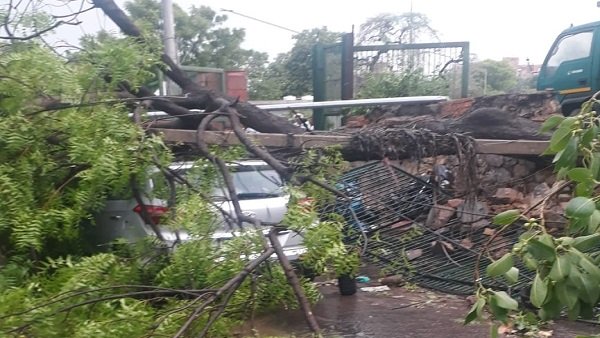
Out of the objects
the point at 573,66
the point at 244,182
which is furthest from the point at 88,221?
the point at 573,66

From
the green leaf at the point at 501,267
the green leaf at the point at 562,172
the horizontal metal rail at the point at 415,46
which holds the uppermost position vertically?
the horizontal metal rail at the point at 415,46

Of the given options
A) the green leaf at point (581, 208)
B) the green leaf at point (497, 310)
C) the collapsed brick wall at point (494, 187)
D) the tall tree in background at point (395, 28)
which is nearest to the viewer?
the green leaf at point (581, 208)

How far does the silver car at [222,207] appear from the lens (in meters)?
5.25

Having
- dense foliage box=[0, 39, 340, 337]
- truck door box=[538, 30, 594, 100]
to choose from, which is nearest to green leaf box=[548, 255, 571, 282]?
dense foliage box=[0, 39, 340, 337]

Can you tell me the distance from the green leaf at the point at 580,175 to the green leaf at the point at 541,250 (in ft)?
0.82

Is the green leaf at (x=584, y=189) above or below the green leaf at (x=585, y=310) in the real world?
above

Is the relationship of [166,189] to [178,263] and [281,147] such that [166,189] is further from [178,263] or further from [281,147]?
[281,147]

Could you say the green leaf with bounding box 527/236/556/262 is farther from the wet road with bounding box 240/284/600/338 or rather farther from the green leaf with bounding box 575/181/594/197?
the wet road with bounding box 240/284/600/338

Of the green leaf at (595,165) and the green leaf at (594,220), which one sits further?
the green leaf at (595,165)

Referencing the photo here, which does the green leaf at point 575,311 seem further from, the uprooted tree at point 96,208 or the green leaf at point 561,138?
the uprooted tree at point 96,208

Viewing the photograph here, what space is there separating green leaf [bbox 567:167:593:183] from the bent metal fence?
3.84 metres

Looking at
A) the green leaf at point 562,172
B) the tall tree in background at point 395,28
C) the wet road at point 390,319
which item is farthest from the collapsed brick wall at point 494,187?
the tall tree in background at point 395,28

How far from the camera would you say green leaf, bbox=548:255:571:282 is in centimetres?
239

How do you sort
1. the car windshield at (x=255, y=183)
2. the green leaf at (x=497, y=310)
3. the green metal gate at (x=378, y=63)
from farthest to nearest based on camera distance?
the green metal gate at (x=378, y=63) → the car windshield at (x=255, y=183) → the green leaf at (x=497, y=310)
